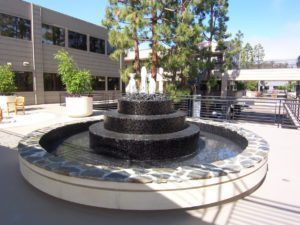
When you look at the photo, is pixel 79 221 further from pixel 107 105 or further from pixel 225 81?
pixel 225 81

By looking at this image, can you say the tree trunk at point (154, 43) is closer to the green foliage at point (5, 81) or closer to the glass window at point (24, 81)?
the green foliage at point (5, 81)

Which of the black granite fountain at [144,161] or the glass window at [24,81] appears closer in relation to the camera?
the black granite fountain at [144,161]

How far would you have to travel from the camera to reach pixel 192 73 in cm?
1198

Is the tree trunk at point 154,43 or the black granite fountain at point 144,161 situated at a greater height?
the tree trunk at point 154,43

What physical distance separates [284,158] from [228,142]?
125cm

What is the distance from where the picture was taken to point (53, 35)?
16.2 m

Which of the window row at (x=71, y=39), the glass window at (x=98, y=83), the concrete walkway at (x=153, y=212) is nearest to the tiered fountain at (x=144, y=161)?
the concrete walkway at (x=153, y=212)

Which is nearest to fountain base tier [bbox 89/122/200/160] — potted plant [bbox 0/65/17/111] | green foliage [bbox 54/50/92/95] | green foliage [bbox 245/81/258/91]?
green foliage [bbox 54/50/92/95]

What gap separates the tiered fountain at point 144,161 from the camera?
8.35 feet

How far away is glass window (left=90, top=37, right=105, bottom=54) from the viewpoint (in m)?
19.4

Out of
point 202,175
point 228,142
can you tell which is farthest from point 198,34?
point 202,175

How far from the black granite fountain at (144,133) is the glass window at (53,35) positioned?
13.2m

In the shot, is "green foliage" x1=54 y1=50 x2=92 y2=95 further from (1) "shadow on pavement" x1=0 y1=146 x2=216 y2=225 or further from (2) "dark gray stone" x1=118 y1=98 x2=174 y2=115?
(1) "shadow on pavement" x1=0 y1=146 x2=216 y2=225

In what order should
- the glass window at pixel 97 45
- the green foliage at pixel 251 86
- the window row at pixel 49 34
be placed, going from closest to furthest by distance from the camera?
the window row at pixel 49 34 < the glass window at pixel 97 45 < the green foliage at pixel 251 86
